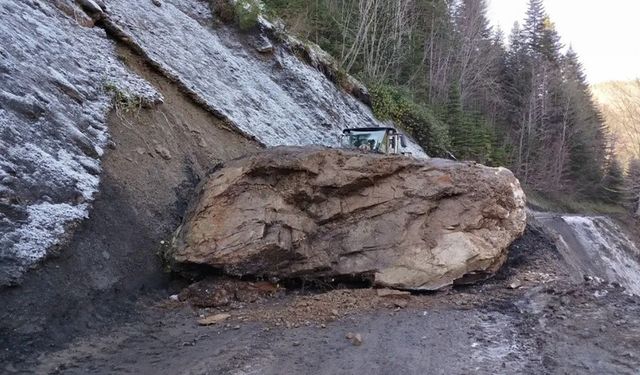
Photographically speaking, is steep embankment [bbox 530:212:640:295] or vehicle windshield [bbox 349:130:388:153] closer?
vehicle windshield [bbox 349:130:388:153]

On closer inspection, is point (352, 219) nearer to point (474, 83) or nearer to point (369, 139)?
point (369, 139)

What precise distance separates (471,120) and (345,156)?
74.2 ft

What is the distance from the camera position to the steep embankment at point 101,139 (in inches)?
182

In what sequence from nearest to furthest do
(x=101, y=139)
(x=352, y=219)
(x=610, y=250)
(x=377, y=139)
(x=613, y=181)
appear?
1. (x=101, y=139)
2. (x=352, y=219)
3. (x=377, y=139)
4. (x=610, y=250)
5. (x=613, y=181)

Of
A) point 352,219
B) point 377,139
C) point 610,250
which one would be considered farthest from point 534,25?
point 352,219

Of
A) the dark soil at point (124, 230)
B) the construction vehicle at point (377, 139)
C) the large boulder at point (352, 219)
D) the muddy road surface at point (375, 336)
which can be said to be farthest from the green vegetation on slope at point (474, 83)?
the muddy road surface at point (375, 336)

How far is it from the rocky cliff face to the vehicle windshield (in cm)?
114

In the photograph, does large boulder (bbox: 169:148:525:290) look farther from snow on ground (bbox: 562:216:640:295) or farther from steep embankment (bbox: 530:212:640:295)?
snow on ground (bbox: 562:216:640:295)

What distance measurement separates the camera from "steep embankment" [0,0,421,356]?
461 centimetres

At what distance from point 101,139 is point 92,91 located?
1005 millimetres

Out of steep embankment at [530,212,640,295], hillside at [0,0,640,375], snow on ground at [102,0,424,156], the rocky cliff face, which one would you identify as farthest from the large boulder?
steep embankment at [530,212,640,295]

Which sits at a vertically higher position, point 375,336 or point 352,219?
point 352,219

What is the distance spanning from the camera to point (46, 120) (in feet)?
18.9

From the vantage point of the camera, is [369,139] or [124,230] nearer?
[124,230]
